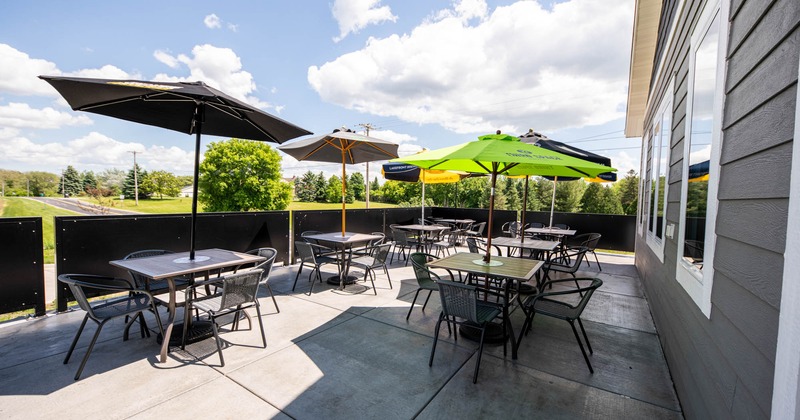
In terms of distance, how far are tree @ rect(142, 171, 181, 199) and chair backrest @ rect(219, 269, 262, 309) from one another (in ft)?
297

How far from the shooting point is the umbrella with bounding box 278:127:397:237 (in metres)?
5.40

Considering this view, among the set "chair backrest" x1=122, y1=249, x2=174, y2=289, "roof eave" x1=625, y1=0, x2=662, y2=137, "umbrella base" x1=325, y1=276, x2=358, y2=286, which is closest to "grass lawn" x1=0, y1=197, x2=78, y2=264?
"chair backrest" x1=122, y1=249, x2=174, y2=289

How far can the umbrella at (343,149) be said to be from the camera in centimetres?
540

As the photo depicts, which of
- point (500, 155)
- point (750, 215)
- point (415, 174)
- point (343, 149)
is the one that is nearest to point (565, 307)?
point (500, 155)

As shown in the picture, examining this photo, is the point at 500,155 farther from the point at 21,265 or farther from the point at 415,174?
the point at 415,174

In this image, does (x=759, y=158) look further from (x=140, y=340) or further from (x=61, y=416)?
(x=140, y=340)

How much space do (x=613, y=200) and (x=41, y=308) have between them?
3572cm

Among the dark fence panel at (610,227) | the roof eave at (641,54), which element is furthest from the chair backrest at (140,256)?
the dark fence panel at (610,227)

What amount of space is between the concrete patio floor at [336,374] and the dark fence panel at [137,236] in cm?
69

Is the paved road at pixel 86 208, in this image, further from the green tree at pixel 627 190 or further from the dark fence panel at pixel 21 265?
the green tree at pixel 627 190

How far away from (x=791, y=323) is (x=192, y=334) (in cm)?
413

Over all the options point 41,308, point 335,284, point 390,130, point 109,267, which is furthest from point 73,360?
point 390,130

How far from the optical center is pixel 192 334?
3.35 meters

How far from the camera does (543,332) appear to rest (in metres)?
3.72
